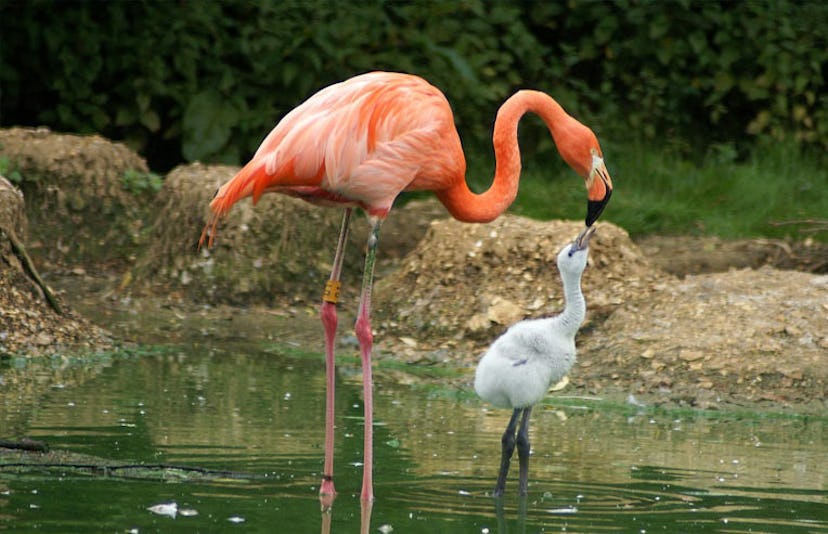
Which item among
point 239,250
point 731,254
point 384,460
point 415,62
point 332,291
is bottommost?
point 384,460

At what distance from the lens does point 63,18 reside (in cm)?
1236

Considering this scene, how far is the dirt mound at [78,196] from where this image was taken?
34.8 ft

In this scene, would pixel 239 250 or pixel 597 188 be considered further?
pixel 239 250

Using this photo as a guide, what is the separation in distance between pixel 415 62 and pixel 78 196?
3644mm

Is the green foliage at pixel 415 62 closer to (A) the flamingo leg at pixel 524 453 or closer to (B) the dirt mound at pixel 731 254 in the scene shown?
(B) the dirt mound at pixel 731 254

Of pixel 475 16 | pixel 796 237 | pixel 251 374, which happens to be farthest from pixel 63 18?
pixel 796 237

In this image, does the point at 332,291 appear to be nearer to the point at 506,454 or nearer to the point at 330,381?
the point at 330,381

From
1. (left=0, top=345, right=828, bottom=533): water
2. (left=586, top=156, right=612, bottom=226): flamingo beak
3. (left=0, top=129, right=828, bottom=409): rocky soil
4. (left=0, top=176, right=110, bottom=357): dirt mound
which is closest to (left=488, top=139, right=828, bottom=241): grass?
(left=0, top=129, right=828, bottom=409): rocky soil

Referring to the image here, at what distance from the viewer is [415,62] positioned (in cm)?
1284

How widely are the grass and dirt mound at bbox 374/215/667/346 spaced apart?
7.18 ft

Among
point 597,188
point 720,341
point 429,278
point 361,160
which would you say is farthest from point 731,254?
point 361,160

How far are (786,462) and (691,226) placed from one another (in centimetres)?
551

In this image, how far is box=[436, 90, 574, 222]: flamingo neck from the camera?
20.3ft

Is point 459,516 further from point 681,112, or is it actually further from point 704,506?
point 681,112
